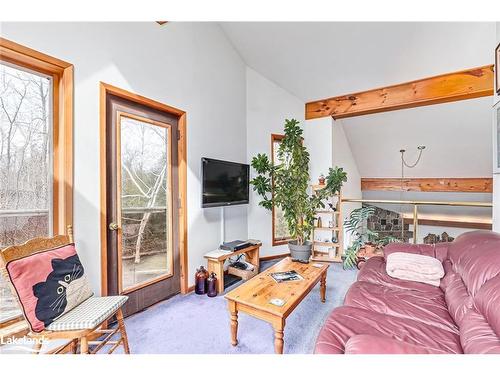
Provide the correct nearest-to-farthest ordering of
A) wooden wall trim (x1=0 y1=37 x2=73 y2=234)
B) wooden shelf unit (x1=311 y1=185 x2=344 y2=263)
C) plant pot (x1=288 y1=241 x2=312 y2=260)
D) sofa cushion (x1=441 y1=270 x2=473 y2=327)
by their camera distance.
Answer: sofa cushion (x1=441 y1=270 x2=473 y2=327) → wooden wall trim (x1=0 y1=37 x2=73 y2=234) → plant pot (x1=288 y1=241 x2=312 y2=260) → wooden shelf unit (x1=311 y1=185 x2=344 y2=263)

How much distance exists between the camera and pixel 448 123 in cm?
359

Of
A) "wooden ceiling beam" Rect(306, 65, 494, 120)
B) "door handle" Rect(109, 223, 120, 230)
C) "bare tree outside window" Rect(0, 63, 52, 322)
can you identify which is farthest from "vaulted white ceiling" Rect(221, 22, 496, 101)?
"door handle" Rect(109, 223, 120, 230)

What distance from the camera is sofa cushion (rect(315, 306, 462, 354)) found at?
1.16m

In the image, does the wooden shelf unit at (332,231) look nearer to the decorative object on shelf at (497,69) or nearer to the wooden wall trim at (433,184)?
the wooden wall trim at (433,184)

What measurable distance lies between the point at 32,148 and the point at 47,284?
37.6 inches

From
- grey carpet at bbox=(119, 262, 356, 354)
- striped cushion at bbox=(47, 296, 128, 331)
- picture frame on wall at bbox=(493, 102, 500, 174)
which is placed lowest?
grey carpet at bbox=(119, 262, 356, 354)

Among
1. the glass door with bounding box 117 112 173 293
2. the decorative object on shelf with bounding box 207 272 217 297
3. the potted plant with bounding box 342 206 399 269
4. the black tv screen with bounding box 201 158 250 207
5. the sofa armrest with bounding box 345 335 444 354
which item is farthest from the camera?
the potted plant with bounding box 342 206 399 269

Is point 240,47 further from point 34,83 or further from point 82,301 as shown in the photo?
point 82,301

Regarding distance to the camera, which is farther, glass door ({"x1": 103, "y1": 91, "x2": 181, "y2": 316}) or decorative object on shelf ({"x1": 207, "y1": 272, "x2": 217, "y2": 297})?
decorative object on shelf ({"x1": 207, "y1": 272, "x2": 217, "y2": 297})

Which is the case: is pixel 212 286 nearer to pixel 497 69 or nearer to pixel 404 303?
pixel 404 303

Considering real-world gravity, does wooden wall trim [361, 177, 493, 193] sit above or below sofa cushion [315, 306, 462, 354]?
above

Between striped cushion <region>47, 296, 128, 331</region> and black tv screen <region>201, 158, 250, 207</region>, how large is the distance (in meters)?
1.37

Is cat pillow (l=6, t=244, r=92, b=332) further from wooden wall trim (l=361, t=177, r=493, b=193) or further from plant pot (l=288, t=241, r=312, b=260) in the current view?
wooden wall trim (l=361, t=177, r=493, b=193)

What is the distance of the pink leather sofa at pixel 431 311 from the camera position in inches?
40.5
